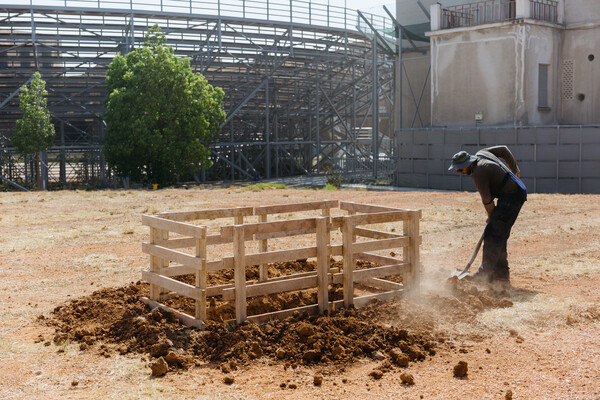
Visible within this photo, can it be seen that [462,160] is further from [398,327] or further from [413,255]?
[398,327]

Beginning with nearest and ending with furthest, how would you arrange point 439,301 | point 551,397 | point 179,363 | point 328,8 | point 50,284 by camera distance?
point 551,397 < point 179,363 < point 439,301 < point 50,284 < point 328,8

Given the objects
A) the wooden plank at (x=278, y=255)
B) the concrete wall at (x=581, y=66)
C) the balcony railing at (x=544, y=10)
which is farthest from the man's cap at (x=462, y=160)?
the concrete wall at (x=581, y=66)

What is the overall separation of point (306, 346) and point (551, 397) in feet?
7.88

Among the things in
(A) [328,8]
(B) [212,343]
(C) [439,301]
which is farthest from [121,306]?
(A) [328,8]

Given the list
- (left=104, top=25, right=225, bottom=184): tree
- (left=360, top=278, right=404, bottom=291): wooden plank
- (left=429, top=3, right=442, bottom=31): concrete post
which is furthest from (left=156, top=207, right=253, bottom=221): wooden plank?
(left=429, top=3, right=442, bottom=31): concrete post

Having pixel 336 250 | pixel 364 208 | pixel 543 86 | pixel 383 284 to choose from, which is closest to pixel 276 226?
pixel 336 250

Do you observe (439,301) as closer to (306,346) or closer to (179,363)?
(306,346)

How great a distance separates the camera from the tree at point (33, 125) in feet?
110

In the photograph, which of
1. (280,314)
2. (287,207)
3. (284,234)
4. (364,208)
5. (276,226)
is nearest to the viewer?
(280,314)

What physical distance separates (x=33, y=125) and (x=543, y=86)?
23732mm

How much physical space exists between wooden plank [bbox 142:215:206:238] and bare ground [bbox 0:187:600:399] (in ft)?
4.62

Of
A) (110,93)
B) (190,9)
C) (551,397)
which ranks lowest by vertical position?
(551,397)

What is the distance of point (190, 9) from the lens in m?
39.9

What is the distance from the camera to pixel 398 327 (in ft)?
26.1
